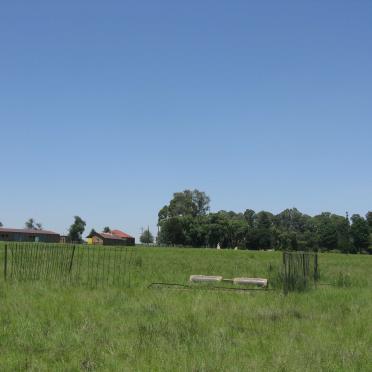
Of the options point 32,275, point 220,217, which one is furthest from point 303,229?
point 32,275

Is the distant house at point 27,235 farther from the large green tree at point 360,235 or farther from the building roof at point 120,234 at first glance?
the large green tree at point 360,235

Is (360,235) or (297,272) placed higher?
(360,235)

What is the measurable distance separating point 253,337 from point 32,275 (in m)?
10.2

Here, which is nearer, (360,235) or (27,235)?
(360,235)

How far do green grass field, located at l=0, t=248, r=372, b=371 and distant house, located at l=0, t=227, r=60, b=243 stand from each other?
4237 inches

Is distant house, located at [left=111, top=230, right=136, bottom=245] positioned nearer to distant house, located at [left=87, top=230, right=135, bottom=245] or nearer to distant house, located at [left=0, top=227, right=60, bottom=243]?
distant house, located at [left=87, top=230, right=135, bottom=245]

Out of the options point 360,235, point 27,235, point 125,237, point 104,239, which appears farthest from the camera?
point 125,237

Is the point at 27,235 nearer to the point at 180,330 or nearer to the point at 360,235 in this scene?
the point at 360,235

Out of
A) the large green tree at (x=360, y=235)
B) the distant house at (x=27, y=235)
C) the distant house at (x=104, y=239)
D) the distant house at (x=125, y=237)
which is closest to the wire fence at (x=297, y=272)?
the distant house at (x=27, y=235)

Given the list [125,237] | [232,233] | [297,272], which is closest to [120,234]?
[125,237]

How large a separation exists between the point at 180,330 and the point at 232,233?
377 ft

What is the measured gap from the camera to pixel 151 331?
8.87 metres

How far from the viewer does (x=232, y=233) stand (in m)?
123

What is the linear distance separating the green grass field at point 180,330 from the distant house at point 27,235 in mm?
107627
